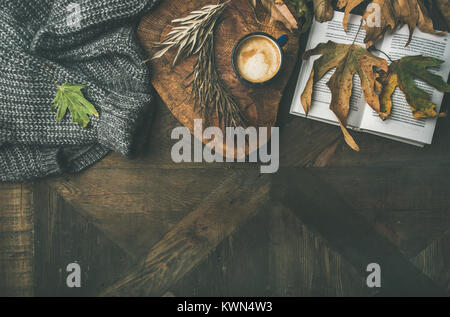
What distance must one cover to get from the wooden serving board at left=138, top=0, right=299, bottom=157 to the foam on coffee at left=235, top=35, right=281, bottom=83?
0.9 inches

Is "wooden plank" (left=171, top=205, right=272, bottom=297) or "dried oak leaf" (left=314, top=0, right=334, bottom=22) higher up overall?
"dried oak leaf" (left=314, top=0, right=334, bottom=22)

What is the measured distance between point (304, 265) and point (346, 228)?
6.0 inches

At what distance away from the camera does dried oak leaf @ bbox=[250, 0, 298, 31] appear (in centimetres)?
70

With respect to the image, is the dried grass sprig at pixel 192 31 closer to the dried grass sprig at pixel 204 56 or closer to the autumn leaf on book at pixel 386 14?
the dried grass sprig at pixel 204 56

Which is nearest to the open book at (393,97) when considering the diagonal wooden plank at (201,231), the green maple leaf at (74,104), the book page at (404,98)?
the book page at (404,98)

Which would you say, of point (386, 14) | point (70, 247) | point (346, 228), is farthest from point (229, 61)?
point (70, 247)

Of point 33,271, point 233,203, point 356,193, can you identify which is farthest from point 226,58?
point 33,271

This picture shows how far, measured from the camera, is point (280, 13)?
27.8 inches

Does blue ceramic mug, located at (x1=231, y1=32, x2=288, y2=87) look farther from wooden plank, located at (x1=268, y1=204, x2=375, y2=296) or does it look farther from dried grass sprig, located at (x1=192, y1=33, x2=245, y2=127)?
wooden plank, located at (x1=268, y1=204, x2=375, y2=296)

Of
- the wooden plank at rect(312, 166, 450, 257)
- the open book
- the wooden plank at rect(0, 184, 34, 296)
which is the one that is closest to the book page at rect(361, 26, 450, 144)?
the open book

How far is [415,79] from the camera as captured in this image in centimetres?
75

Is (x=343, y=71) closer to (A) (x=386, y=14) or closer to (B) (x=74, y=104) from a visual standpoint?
(A) (x=386, y=14)

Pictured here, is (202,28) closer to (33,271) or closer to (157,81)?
(157,81)

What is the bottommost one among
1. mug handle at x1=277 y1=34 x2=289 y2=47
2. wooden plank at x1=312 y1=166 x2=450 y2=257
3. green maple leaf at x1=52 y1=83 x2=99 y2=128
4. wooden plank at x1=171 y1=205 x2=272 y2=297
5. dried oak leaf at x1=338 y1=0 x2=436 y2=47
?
wooden plank at x1=171 y1=205 x2=272 y2=297
